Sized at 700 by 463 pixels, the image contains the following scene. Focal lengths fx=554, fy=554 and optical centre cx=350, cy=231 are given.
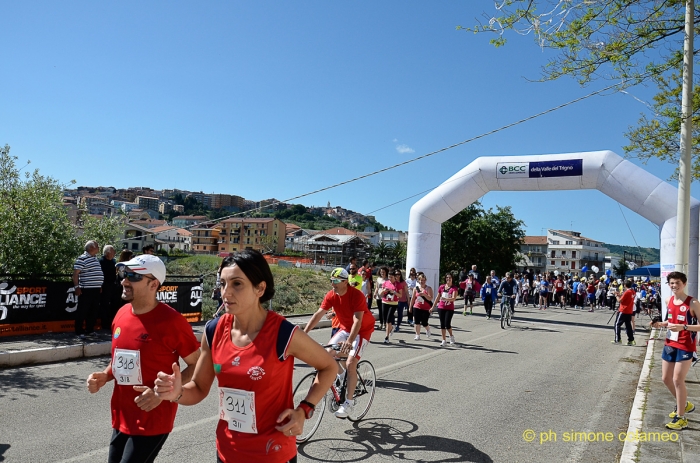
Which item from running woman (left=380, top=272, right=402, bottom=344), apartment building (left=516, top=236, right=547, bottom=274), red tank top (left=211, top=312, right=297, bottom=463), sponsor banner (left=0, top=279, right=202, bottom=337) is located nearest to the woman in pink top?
running woman (left=380, top=272, right=402, bottom=344)

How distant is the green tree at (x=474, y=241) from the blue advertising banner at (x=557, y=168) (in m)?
19.8

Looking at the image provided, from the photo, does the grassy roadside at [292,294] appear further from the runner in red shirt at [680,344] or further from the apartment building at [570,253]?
the apartment building at [570,253]

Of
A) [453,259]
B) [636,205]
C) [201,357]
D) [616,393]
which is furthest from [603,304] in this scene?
[201,357]

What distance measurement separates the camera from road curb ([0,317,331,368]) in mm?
8836

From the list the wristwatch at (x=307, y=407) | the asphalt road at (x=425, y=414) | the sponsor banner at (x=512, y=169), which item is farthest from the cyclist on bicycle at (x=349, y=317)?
the sponsor banner at (x=512, y=169)

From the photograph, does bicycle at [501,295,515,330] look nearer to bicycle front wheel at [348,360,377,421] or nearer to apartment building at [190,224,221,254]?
bicycle front wheel at [348,360,377,421]

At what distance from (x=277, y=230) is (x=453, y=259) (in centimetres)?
9263

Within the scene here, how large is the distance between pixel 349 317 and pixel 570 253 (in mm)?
147976

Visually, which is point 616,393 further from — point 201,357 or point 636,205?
point 636,205

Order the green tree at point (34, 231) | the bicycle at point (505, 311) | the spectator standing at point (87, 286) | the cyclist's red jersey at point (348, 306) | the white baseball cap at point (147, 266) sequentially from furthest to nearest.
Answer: the bicycle at point (505, 311) < the green tree at point (34, 231) < the spectator standing at point (87, 286) < the cyclist's red jersey at point (348, 306) < the white baseball cap at point (147, 266)

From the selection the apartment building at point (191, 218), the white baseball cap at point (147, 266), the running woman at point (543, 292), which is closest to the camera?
the white baseball cap at point (147, 266)

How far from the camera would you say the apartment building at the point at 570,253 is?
141500 mm

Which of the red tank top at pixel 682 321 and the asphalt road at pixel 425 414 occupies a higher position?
the red tank top at pixel 682 321

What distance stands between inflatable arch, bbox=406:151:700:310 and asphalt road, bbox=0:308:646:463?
264 inches
